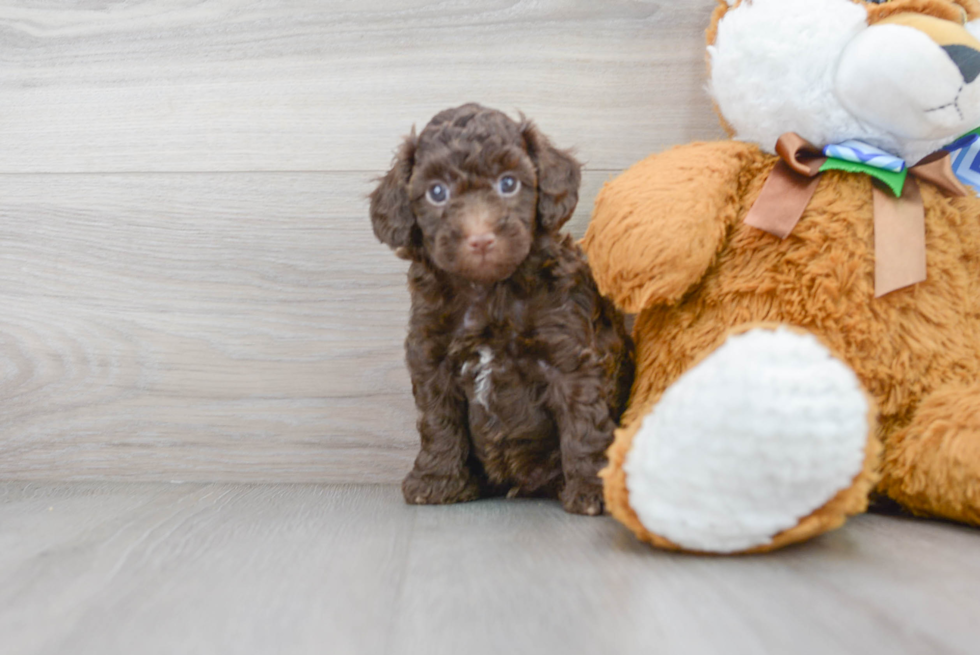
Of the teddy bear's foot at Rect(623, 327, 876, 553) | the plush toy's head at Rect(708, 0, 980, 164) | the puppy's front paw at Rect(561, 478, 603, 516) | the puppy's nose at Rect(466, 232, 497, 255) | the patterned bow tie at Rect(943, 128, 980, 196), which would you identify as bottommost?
the puppy's front paw at Rect(561, 478, 603, 516)

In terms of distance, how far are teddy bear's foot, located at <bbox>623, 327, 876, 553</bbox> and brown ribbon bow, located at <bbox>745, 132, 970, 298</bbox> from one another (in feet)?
0.98

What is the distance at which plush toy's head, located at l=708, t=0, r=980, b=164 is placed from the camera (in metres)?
0.97

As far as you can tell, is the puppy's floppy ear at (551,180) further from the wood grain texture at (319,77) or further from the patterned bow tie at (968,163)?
the patterned bow tie at (968,163)

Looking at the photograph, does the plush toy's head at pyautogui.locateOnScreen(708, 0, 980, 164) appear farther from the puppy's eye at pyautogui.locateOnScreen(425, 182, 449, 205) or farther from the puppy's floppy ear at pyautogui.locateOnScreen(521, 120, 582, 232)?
the puppy's eye at pyautogui.locateOnScreen(425, 182, 449, 205)

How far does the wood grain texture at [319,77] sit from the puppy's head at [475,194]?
305 mm

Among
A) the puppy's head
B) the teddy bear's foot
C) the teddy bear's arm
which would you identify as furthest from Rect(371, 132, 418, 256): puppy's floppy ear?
the teddy bear's foot

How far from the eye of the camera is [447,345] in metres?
1.17

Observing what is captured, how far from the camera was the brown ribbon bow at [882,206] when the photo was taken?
40.3 inches

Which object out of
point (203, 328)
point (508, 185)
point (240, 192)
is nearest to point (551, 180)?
point (508, 185)

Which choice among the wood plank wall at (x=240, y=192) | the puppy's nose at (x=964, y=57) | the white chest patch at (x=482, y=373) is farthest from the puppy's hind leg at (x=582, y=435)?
the puppy's nose at (x=964, y=57)

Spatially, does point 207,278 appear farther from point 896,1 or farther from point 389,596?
point 896,1

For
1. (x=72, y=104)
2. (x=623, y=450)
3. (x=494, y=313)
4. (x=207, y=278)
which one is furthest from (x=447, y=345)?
(x=72, y=104)

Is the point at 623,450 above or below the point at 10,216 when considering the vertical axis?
below

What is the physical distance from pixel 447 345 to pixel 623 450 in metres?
0.40
